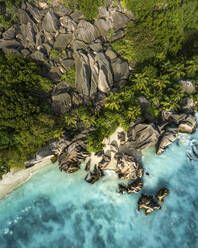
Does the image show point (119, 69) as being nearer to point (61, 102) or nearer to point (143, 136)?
point (61, 102)

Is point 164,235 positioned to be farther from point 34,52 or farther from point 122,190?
point 34,52

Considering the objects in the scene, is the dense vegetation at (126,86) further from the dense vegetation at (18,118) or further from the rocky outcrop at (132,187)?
the rocky outcrop at (132,187)

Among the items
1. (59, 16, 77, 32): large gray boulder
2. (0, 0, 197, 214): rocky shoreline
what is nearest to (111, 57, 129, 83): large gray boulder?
(0, 0, 197, 214): rocky shoreline

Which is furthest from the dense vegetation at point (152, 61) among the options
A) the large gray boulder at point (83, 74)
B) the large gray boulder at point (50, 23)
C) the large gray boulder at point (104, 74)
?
the large gray boulder at point (50, 23)

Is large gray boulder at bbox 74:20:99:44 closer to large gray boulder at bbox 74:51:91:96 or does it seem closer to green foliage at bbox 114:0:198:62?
large gray boulder at bbox 74:51:91:96

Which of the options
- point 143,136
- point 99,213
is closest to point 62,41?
point 143,136

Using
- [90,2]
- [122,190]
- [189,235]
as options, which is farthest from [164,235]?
[90,2]
